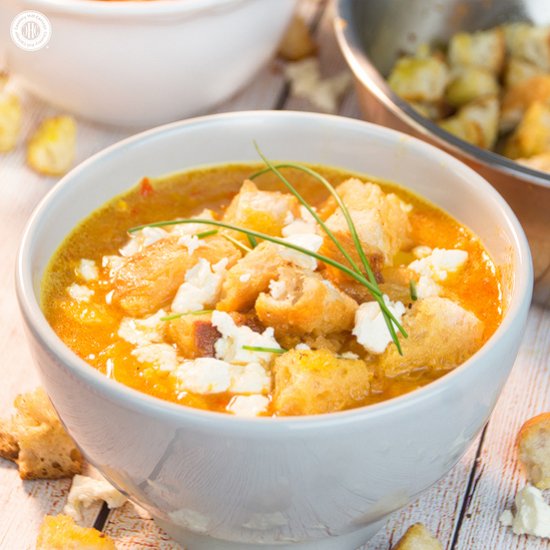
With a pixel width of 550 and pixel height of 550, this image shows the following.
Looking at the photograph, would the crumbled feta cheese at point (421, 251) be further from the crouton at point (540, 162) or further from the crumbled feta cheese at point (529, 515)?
the crouton at point (540, 162)

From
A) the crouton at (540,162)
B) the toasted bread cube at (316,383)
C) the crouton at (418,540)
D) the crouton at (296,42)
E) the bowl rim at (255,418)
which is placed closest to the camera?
the bowl rim at (255,418)

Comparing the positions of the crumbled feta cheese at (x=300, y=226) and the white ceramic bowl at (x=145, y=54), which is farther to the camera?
the white ceramic bowl at (x=145, y=54)

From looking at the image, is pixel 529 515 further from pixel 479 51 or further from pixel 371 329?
pixel 479 51

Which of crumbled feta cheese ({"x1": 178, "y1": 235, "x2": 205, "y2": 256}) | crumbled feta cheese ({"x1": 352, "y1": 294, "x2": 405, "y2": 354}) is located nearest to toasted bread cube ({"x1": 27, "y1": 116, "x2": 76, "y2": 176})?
crumbled feta cheese ({"x1": 178, "y1": 235, "x2": 205, "y2": 256})

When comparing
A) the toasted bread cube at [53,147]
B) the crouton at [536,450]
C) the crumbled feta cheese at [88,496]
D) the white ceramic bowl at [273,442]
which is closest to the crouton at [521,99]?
the white ceramic bowl at [273,442]

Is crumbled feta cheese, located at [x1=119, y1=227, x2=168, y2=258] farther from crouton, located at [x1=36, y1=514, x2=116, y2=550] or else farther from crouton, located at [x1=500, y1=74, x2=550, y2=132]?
crouton, located at [x1=500, y1=74, x2=550, y2=132]

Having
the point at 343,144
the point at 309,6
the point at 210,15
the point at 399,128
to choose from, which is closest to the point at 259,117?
the point at 343,144

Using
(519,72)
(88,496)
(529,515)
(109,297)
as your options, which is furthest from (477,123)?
(88,496)

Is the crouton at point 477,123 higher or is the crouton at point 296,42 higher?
the crouton at point 477,123
